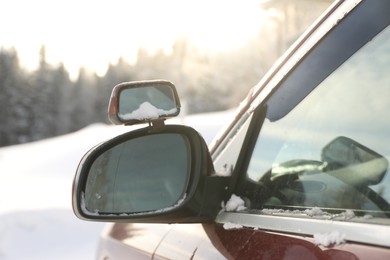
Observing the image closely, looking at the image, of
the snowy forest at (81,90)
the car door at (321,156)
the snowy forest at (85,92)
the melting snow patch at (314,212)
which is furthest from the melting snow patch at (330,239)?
the snowy forest at (81,90)

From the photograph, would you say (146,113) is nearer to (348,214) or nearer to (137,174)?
(137,174)

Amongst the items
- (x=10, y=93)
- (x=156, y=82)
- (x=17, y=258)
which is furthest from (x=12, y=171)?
(x=10, y=93)

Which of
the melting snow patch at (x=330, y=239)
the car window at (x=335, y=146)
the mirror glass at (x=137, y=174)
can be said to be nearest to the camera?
the melting snow patch at (x=330, y=239)

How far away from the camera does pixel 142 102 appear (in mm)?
1851

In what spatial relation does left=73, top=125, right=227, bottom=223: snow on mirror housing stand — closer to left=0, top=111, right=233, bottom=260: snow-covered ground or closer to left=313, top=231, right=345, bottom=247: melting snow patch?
left=313, top=231, right=345, bottom=247: melting snow patch

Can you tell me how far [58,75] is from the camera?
7712 centimetres

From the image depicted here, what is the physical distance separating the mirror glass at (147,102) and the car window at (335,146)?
316mm

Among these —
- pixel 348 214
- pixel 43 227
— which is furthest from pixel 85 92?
pixel 348 214

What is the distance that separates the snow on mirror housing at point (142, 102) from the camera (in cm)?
176

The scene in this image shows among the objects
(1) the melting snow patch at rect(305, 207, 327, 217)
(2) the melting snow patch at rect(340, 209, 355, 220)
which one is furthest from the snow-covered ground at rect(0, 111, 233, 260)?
(2) the melting snow patch at rect(340, 209, 355, 220)

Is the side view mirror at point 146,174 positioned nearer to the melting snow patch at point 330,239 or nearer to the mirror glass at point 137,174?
the mirror glass at point 137,174

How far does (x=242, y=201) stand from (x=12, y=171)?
18.5m

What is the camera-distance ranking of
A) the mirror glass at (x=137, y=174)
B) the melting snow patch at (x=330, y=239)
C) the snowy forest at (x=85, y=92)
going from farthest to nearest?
1. the snowy forest at (x=85, y=92)
2. the mirror glass at (x=137, y=174)
3. the melting snow patch at (x=330, y=239)

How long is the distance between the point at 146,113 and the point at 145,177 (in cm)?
19
